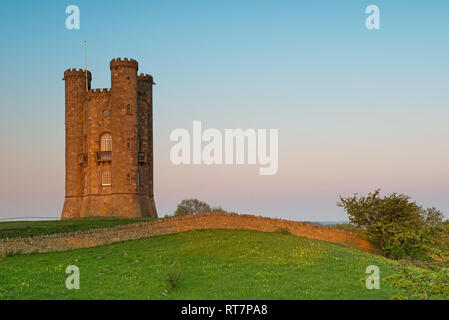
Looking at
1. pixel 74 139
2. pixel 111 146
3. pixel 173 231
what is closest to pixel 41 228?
pixel 173 231

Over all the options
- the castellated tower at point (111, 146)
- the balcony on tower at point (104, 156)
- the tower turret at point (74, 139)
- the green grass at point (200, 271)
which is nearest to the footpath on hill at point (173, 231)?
the green grass at point (200, 271)

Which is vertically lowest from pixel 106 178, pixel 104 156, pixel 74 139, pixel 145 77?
pixel 106 178

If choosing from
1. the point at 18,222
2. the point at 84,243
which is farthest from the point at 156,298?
the point at 18,222

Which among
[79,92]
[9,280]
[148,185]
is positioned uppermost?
[79,92]

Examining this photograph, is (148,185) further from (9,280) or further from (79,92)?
(9,280)

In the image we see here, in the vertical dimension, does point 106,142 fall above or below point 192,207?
above

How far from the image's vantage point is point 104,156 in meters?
62.4

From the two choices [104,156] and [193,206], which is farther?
[193,206]

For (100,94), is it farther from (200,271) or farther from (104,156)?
(200,271)

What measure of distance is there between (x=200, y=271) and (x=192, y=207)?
72935 millimetres
